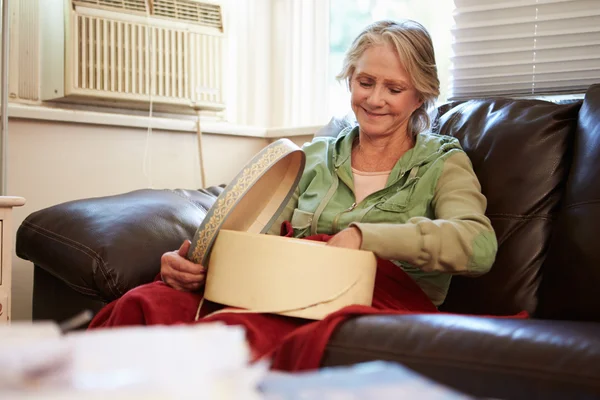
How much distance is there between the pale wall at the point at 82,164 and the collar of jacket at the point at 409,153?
86 centimetres

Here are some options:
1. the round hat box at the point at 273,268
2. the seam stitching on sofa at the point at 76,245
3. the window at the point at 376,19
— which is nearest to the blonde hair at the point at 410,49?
the round hat box at the point at 273,268

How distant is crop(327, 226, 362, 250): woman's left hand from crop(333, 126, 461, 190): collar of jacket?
1.19 feet

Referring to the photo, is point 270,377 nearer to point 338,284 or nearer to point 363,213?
point 338,284

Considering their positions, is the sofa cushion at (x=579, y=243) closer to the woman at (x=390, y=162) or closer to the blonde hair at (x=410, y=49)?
the woman at (x=390, y=162)

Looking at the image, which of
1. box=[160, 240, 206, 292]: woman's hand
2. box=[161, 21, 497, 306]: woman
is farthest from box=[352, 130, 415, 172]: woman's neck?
box=[160, 240, 206, 292]: woman's hand

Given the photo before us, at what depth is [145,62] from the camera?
2.32 metres

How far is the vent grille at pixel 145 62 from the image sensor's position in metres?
2.18

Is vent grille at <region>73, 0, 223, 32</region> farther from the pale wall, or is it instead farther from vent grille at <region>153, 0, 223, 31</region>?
the pale wall

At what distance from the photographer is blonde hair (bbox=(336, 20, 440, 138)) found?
5.14 ft

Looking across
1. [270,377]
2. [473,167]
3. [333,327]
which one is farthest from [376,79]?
[270,377]

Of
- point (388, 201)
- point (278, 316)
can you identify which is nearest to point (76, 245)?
point (278, 316)

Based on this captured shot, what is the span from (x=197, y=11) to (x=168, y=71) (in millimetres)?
257

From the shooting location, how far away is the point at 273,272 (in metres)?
1.06

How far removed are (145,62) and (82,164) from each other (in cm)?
43
